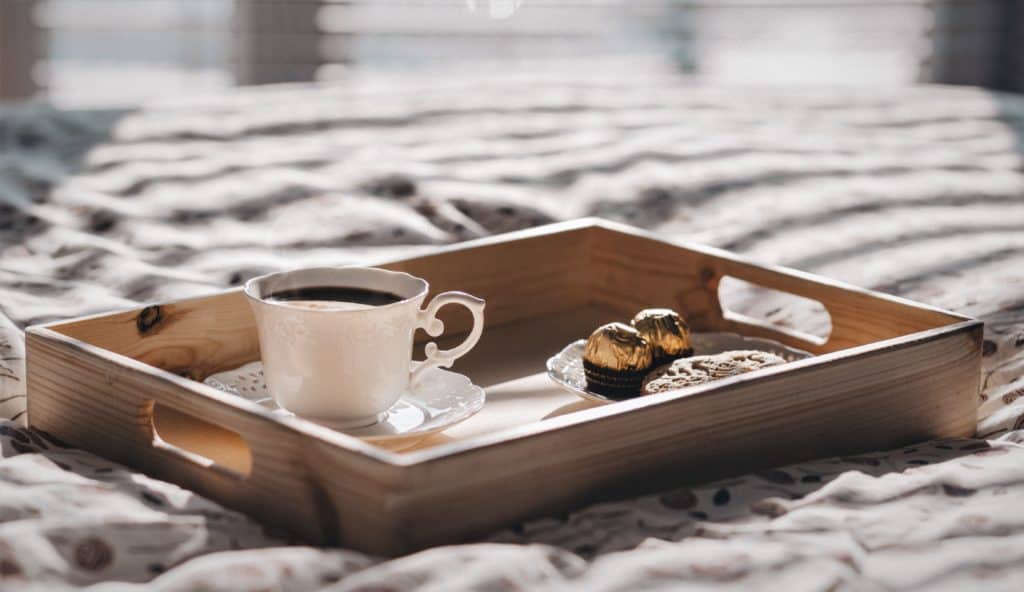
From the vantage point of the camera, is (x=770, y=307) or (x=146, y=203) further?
(x=146, y=203)

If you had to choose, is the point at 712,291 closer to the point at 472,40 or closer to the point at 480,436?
the point at 480,436

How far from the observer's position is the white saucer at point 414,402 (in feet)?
2.63

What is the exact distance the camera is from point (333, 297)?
838 mm

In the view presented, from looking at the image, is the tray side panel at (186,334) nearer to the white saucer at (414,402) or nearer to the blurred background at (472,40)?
the white saucer at (414,402)

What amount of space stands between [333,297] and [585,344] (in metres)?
0.24

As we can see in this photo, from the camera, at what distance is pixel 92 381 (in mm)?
793

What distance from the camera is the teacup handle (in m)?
0.84

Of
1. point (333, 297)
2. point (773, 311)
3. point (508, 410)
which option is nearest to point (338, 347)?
point (333, 297)

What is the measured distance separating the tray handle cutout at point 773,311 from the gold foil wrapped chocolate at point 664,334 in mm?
142

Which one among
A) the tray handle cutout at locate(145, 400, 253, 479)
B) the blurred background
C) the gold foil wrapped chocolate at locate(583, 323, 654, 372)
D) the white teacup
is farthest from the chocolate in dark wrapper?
the blurred background

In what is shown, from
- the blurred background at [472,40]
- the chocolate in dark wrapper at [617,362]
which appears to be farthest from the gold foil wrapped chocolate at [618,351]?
the blurred background at [472,40]

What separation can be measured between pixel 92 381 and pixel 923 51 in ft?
12.1

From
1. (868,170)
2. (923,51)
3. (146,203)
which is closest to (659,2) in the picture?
(923,51)

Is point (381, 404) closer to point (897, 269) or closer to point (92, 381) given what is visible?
point (92, 381)
